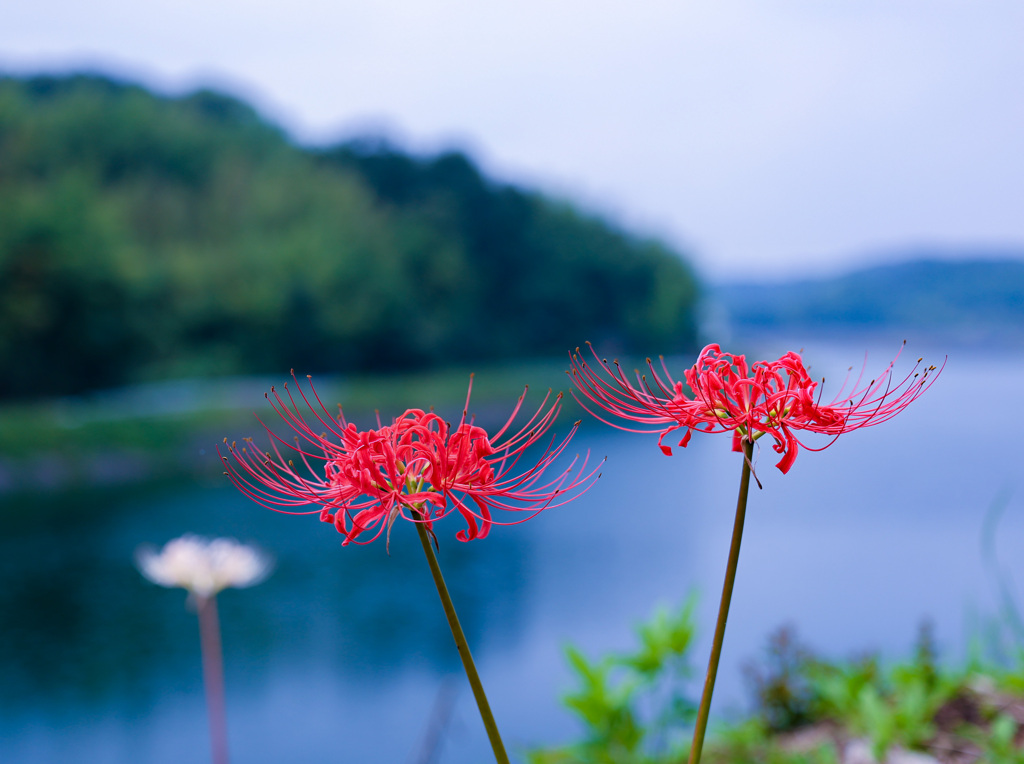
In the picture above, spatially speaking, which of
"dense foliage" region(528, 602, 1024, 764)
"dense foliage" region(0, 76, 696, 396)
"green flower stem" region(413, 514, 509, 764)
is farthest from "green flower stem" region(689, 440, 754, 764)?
"dense foliage" region(0, 76, 696, 396)

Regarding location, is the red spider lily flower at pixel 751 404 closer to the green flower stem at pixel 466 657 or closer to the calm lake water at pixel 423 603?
the green flower stem at pixel 466 657

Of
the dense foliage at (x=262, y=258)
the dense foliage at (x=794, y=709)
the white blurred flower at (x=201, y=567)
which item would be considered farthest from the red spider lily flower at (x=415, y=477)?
the dense foliage at (x=262, y=258)

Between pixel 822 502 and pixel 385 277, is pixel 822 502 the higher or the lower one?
the lower one

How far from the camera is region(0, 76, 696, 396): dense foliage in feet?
48.1

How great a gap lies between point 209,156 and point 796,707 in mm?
27719

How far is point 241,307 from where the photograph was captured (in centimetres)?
1945

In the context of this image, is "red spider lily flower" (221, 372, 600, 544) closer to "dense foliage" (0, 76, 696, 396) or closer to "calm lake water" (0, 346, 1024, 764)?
"calm lake water" (0, 346, 1024, 764)

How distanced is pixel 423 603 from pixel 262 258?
14840mm

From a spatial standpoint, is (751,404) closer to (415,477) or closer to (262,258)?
(415,477)

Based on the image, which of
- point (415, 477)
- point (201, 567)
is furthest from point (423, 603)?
point (415, 477)

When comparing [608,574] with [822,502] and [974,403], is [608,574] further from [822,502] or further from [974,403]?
[974,403]

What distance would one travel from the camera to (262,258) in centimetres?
2006

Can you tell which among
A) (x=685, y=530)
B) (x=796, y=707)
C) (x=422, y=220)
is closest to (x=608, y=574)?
(x=685, y=530)

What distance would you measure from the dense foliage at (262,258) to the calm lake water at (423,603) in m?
5.02
